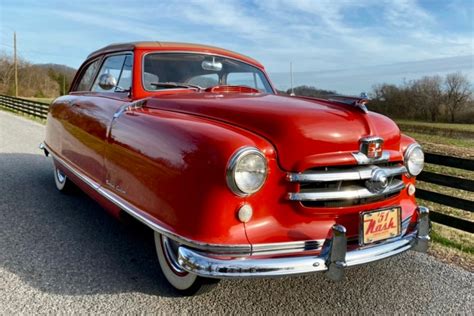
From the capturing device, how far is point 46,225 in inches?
159

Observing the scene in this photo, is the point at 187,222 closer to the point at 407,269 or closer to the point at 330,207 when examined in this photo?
the point at 330,207

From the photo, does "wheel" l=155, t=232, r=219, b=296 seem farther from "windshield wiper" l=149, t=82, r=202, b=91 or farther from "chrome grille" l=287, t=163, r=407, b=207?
"windshield wiper" l=149, t=82, r=202, b=91

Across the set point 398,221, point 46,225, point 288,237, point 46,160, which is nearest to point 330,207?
point 288,237

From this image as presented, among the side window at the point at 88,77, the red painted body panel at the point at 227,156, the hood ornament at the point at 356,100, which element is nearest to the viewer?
the red painted body panel at the point at 227,156

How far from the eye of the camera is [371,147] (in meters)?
2.62

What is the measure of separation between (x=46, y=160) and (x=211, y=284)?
598cm

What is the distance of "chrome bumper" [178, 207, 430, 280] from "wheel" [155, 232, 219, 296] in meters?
0.36

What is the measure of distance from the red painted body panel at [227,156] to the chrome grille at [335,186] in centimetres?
4

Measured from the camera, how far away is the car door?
347 centimetres

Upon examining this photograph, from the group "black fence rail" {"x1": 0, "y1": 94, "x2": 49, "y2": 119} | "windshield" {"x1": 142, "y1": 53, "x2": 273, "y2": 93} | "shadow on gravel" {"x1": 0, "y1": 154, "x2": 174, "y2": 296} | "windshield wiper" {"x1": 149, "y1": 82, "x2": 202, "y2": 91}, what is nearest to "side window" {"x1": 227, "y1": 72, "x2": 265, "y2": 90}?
"windshield" {"x1": 142, "y1": 53, "x2": 273, "y2": 93}

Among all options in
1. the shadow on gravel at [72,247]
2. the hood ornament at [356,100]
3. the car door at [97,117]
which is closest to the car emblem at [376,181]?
the hood ornament at [356,100]

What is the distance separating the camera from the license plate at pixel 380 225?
8.30 ft

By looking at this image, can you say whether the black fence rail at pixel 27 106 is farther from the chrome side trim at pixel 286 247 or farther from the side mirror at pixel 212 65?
the chrome side trim at pixel 286 247

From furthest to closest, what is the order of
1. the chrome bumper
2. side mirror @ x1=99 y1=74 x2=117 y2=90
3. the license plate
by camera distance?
side mirror @ x1=99 y1=74 x2=117 y2=90 → the license plate → the chrome bumper
